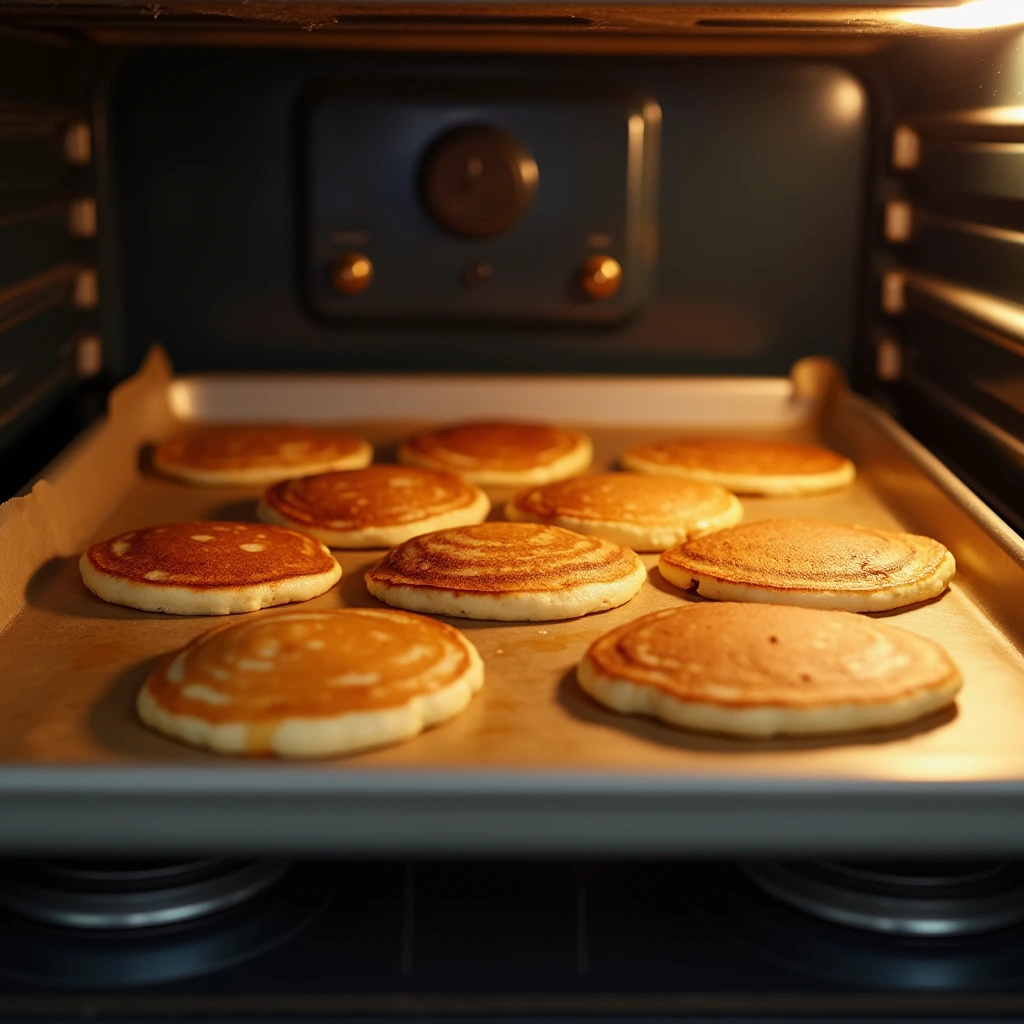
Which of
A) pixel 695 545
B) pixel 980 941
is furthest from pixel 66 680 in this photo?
pixel 980 941

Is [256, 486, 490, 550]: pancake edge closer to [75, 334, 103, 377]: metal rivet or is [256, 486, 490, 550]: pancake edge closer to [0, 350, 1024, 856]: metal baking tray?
[0, 350, 1024, 856]: metal baking tray

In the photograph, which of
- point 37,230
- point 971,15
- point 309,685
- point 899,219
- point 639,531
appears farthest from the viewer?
point 899,219

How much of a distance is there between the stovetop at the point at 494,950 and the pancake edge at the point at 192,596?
0.38m

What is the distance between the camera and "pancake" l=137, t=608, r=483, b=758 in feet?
3.85

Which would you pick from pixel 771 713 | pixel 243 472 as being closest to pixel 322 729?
pixel 771 713

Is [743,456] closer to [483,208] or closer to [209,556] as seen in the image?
[483,208]

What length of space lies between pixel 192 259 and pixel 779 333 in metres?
0.95

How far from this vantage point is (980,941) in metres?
1.17

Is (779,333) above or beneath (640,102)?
beneath

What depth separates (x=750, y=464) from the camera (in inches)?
79.5

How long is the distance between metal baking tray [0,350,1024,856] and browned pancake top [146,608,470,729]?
0.04m

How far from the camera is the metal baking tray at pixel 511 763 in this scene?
107 cm

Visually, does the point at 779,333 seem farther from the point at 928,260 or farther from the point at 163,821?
the point at 163,821

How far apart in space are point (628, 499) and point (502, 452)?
0.28m
